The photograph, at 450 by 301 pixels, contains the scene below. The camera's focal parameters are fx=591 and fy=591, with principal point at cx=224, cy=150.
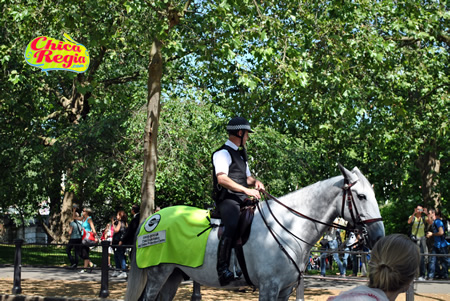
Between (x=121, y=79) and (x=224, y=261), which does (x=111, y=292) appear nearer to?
(x=224, y=261)

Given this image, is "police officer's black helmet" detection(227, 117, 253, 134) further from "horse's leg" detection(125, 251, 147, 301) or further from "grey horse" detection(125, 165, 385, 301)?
"horse's leg" detection(125, 251, 147, 301)

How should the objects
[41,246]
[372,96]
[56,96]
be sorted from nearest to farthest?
[41,246], [372,96], [56,96]

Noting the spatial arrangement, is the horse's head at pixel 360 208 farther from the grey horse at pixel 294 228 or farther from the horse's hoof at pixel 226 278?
the horse's hoof at pixel 226 278

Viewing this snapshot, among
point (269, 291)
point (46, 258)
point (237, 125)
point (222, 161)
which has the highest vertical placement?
point (237, 125)

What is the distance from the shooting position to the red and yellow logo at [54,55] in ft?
47.0

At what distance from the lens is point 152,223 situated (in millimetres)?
7785

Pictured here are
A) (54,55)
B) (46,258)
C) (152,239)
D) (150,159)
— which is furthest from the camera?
(46,258)

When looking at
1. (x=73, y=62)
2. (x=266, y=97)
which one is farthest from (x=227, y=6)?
(x=73, y=62)

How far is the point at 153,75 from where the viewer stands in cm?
1371

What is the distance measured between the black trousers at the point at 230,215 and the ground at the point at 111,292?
6.22 metres

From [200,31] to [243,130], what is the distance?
7.87m

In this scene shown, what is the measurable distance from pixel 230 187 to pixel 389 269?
403cm

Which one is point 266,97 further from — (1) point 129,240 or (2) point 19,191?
(2) point 19,191

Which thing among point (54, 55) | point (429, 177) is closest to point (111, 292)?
point (54, 55)
